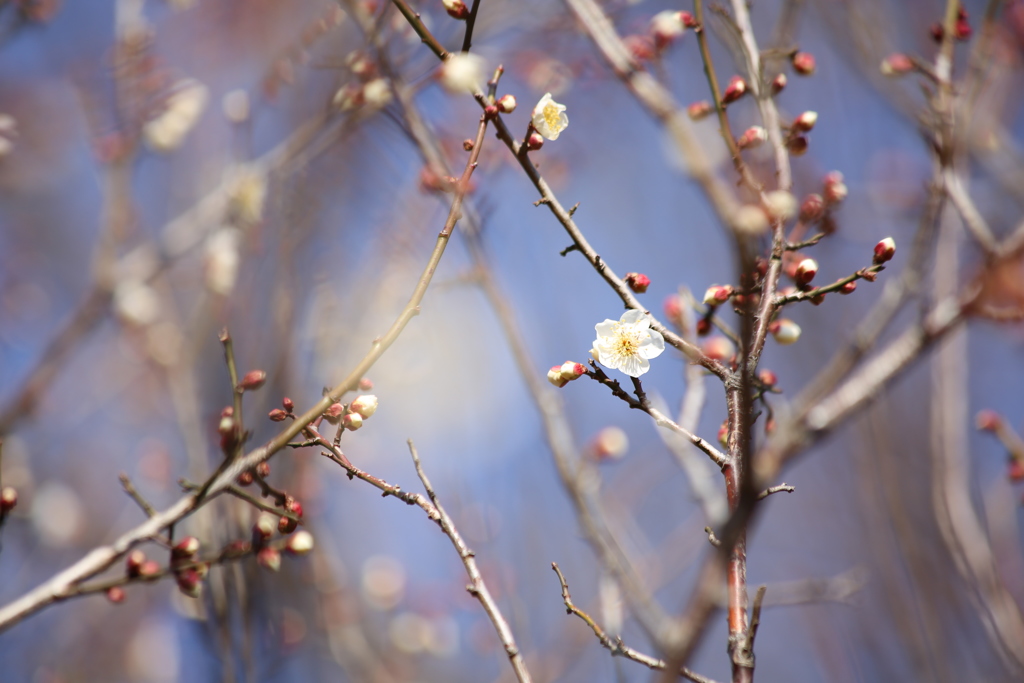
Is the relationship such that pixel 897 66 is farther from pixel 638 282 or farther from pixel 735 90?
pixel 638 282

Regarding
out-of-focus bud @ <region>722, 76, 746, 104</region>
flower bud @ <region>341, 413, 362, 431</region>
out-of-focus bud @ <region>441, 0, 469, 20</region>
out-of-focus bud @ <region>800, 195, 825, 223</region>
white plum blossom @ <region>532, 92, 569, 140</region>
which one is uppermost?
out-of-focus bud @ <region>441, 0, 469, 20</region>

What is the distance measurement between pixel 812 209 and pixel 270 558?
5.24 feet

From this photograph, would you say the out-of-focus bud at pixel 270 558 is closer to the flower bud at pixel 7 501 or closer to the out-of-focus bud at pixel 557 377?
the flower bud at pixel 7 501

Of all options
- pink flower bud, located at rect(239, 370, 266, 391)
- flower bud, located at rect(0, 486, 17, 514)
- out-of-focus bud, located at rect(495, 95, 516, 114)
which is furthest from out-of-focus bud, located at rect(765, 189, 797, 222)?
flower bud, located at rect(0, 486, 17, 514)

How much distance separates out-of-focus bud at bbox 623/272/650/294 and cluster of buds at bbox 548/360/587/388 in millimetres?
207

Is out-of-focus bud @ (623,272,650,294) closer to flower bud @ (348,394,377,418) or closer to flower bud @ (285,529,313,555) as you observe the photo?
flower bud @ (348,394,377,418)

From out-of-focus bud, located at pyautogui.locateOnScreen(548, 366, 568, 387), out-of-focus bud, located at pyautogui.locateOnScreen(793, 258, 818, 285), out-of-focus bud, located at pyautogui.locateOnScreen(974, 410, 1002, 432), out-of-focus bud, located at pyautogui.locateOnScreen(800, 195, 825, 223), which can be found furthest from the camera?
out-of-focus bud, located at pyautogui.locateOnScreen(974, 410, 1002, 432)

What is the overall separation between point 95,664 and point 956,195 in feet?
20.6

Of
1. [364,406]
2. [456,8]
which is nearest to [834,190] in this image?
[456,8]

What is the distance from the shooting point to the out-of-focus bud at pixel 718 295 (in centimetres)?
140

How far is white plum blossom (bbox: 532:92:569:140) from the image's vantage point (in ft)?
4.86

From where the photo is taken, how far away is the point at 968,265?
3449mm

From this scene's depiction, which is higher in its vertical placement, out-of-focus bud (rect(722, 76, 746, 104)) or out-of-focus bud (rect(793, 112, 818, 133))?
out-of-focus bud (rect(722, 76, 746, 104))

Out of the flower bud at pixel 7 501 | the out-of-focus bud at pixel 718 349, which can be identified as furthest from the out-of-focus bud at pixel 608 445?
the flower bud at pixel 7 501
